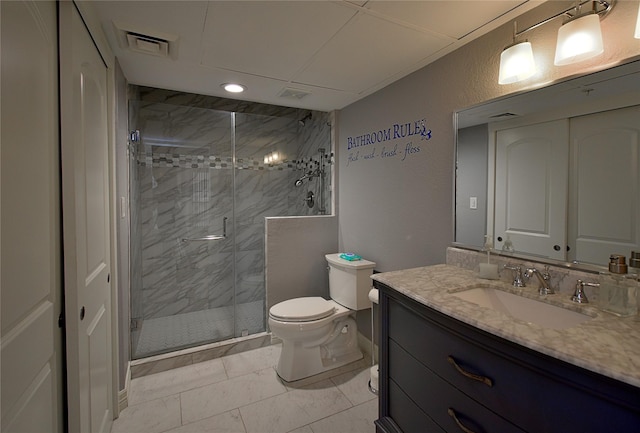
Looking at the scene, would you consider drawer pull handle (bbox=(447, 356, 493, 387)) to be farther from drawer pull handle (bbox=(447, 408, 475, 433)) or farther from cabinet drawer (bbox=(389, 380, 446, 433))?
cabinet drawer (bbox=(389, 380, 446, 433))

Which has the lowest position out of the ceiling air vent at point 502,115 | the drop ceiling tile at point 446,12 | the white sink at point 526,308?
the white sink at point 526,308

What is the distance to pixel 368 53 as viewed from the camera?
5.82 feet

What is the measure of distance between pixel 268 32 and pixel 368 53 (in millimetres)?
587

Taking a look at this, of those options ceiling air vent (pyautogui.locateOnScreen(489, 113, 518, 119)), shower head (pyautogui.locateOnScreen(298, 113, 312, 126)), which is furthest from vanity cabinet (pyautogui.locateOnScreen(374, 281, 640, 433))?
shower head (pyautogui.locateOnScreen(298, 113, 312, 126))

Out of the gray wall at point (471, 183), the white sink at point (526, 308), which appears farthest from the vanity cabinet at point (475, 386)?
the gray wall at point (471, 183)

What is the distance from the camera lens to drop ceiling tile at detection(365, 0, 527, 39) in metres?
1.33

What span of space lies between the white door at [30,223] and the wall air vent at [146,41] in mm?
542

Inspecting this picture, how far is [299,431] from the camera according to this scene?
1724mm

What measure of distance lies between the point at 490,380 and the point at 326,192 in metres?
2.30

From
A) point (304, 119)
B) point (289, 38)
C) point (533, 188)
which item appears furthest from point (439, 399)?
point (304, 119)

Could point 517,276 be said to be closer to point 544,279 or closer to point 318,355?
point 544,279

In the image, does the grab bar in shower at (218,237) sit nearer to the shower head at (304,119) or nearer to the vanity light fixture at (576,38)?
the shower head at (304,119)

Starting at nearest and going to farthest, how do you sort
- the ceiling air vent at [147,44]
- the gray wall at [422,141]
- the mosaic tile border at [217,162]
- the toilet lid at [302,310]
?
1. the gray wall at [422,141]
2. the ceiling air vent at [147,44]
3. the toilet lid at [302,310]
4. the mosaic tile border at [217,162]

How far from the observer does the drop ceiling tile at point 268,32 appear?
1.37 metres
